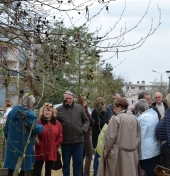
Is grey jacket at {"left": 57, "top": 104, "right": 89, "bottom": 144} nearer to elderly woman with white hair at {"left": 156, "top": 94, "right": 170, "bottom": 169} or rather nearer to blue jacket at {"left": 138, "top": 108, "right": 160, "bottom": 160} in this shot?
blue jacket at {"left": 138, "top": 108, "right": 160, "bottom": 160}

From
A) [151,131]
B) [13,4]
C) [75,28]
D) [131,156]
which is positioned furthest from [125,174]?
[13,4]

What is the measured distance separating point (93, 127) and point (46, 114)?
233 centimetres

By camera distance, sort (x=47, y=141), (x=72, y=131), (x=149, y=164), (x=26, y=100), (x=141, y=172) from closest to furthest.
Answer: (x=26, y=100)
(x=141, y=172)
(x=149, y=164)
(x=47, y=141)
(x=72, y=131)

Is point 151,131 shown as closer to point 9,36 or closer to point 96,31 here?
point 96,31

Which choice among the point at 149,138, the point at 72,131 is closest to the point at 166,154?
the point at 149,138

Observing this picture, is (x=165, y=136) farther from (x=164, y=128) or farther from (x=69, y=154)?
(x=69, y=154)

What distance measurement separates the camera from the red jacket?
386 inches

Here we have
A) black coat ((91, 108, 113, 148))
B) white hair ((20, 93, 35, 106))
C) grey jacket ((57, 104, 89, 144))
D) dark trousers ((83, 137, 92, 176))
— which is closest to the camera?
white hair ((20, 93, 35, 106))

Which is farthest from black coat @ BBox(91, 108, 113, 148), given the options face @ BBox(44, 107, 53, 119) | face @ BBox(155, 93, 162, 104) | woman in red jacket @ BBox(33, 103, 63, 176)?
face @ BBox(44, 107, 53, 119)

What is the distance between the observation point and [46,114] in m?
9.91

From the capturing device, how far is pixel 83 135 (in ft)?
35.7

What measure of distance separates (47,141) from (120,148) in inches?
65.4

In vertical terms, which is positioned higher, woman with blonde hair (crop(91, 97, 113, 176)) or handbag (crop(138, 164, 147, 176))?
woman with blonde hair (crop(91, 97, 113, 176))

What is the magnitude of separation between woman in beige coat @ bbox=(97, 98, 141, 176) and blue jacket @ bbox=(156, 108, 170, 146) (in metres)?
0.50
